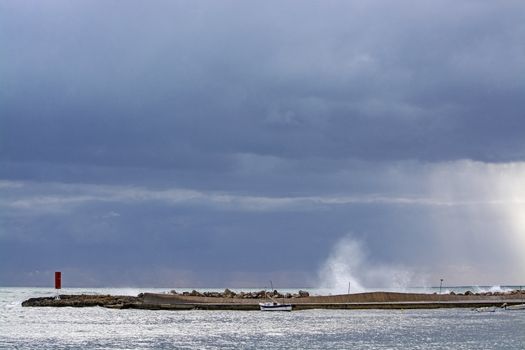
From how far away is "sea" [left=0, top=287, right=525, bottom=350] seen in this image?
82.9 m

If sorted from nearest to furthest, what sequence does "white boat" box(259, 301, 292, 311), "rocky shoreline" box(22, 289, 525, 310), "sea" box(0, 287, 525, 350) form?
"sea" box(0, 287, 525, 350) < "white boat" box(259, 301, 292, 311) < "rocky shoreline" box(22, 289, 525, 310)

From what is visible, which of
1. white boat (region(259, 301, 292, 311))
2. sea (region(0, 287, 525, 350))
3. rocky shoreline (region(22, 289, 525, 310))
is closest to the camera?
sea (region(0, 287, 525, 350))

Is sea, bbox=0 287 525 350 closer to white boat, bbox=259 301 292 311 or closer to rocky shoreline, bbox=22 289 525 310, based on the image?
white boat, bbox=259 301 292 311

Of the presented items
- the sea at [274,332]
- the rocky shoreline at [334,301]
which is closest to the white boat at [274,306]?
the rocky shoreline at [334,301]

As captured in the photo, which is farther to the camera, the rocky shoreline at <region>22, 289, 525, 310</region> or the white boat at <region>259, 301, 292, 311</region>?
the rocky shoreline at <region>22, 289, 525, 310</region>

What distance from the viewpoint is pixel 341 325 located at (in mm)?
109500

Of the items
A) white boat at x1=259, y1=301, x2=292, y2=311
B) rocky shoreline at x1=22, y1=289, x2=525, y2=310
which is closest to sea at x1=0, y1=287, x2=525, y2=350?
white boat at x1=259, y1=301, x2=292, y2=311

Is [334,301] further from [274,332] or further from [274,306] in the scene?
[274,332]

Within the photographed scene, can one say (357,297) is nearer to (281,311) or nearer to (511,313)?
(281,311)

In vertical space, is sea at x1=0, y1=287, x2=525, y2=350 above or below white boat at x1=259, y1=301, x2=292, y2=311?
below

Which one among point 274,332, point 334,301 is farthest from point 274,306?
point 274,332

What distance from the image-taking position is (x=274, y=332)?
99250mm

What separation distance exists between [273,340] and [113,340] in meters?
16.4

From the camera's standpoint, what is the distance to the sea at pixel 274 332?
82938mm
